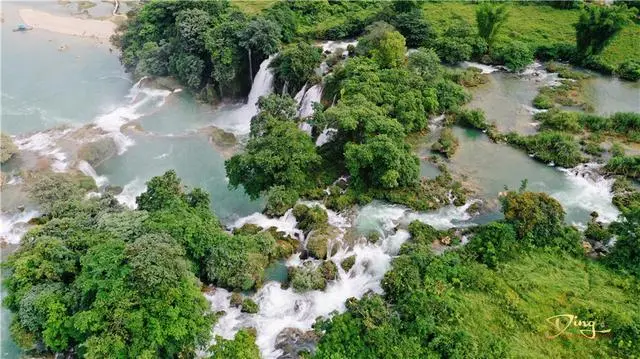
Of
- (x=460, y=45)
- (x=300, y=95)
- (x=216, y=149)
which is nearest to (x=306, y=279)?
(x=216, y=149)

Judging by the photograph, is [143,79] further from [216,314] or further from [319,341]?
[319,341]

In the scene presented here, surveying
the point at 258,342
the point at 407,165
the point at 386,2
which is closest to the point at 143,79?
the point at 386,2

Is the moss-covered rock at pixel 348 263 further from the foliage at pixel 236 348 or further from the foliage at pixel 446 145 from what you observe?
the foliage at pixel 446 145

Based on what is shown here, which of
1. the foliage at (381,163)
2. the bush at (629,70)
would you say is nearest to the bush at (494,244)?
the foliage at (381,163)

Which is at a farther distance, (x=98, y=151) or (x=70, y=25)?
(x=70, y=25)

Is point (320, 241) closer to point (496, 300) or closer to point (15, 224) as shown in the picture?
point (496, 300)

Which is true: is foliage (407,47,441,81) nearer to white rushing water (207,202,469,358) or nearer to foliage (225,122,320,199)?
foliage (225,122,320,199)
